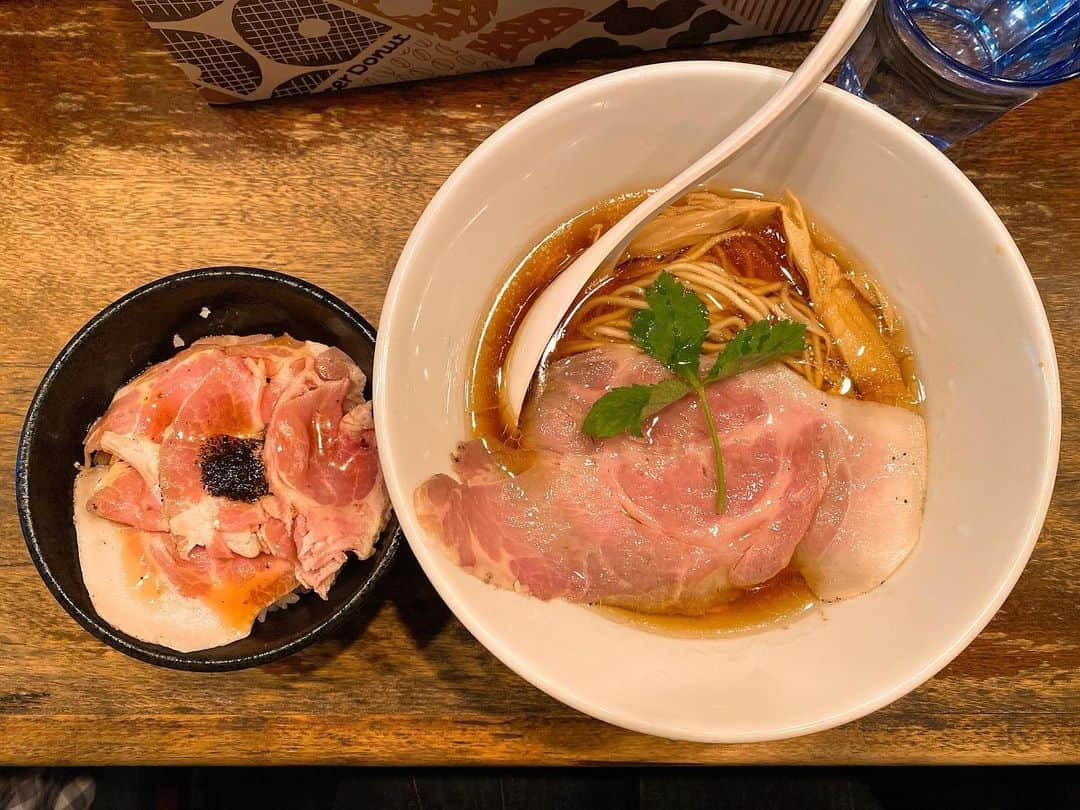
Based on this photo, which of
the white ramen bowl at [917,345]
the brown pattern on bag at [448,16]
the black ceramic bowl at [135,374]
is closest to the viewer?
the white ramen bowl at [917,345]

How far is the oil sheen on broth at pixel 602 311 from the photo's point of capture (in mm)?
1231

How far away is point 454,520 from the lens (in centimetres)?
107

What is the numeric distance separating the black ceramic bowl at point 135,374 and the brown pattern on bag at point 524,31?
1.74 ft

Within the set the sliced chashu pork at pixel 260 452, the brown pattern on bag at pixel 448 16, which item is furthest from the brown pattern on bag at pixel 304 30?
the sliced chashu pork at pixel 260 452

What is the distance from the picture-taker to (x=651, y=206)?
1143 millimetres

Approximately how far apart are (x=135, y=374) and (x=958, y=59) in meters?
1.54

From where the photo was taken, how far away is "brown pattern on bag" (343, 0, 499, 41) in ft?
4.10

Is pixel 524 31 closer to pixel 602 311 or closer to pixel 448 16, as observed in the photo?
pixel 448 16

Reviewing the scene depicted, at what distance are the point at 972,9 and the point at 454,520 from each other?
1.30 m

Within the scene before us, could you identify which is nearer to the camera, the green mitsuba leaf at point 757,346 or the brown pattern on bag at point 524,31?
the green mitsuba leaf at point 757,346

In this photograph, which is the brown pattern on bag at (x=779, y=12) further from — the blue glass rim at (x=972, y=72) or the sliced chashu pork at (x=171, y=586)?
the sliced chashu pork at (x=171, y=586)
